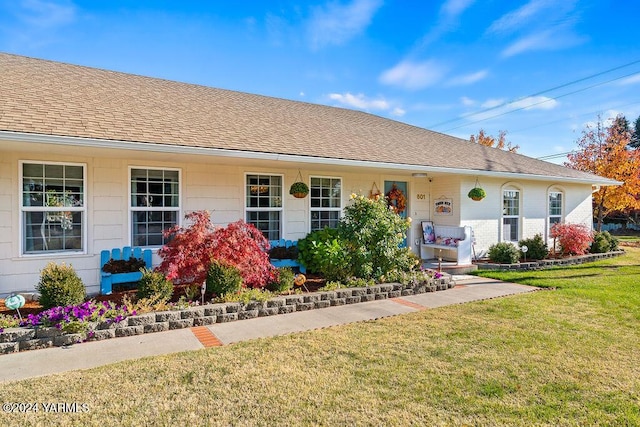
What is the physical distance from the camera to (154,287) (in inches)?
210

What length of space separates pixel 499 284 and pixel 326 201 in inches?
182

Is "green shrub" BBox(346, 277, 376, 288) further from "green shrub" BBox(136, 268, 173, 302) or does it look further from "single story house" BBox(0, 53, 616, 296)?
"green shrub" BBox(136, 268, 173, 302)

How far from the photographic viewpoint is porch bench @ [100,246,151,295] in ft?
20.3

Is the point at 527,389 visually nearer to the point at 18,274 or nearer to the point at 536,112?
the point at 18,274

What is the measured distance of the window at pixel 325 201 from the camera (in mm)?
9523

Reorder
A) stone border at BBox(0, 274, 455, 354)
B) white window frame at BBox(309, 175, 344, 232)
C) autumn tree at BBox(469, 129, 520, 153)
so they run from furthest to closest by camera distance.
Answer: autumn tree at BBox(469, 129, 520, 153), white window frame at BBox(309, 175, 344, 232), stone border at BBox(0, 274, 455, 354)

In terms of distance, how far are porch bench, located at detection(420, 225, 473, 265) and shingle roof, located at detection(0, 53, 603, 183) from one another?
192 cm

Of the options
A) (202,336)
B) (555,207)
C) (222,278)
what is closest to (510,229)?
(555,207)

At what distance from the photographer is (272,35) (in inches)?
449

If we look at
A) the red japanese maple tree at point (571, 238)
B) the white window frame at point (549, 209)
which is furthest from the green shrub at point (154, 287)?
the white window frame at point (549, 209)

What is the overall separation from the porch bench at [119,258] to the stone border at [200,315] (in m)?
1.80

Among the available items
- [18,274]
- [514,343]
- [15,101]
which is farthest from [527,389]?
[15,101]

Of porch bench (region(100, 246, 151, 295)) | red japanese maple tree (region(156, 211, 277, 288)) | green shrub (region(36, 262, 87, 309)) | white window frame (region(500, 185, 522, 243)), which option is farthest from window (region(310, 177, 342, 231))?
white window frame (region(500, 185, 522, 243))

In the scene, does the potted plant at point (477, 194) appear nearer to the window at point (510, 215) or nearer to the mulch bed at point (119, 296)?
the window at point (510, 215)
